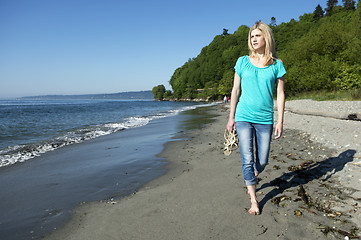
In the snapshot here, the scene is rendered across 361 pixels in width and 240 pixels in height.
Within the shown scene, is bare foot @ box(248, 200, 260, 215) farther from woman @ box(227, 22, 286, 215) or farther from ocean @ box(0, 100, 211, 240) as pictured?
ocean @ box(0, 100, 211, 240)

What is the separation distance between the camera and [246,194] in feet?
11.1

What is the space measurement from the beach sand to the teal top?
1233 mm

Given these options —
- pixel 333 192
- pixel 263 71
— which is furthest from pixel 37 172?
pixel 333 192

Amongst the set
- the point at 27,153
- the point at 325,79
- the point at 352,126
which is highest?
the point at 325,79

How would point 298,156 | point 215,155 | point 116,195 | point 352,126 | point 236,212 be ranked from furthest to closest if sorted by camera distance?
point 352,126 < point 215,155 < point 298,156 < point 116,195 < point 236,212

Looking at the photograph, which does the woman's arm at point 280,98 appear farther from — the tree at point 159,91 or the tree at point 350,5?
the tree at point 159,91

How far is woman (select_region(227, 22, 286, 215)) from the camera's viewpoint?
2.71 meters

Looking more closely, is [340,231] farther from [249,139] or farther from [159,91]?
[159,91]

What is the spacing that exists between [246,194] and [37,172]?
16.3 feet

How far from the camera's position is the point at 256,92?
2.74 metres

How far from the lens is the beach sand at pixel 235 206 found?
249cm

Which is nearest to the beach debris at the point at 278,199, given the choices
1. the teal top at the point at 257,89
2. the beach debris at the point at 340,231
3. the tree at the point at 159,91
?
the beach debris at the point at 340,231

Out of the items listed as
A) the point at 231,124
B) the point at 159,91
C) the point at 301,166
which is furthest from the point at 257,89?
the point at 159,91

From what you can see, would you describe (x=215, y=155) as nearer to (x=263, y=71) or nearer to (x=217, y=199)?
(x=217, y=199)
